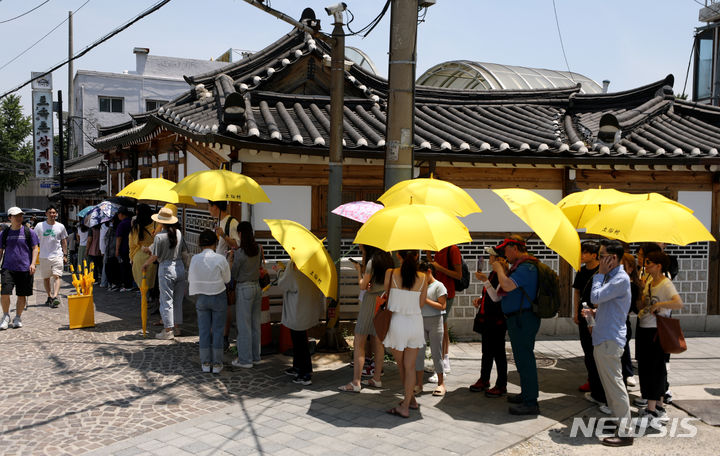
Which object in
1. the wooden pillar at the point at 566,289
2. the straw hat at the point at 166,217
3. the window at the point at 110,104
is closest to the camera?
the straw hat at the point at 166,217

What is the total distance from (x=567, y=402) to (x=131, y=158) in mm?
14736

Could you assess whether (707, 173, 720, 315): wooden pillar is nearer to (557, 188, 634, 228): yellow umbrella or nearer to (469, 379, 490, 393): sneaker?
(557, 188, 634, 228): yellow umbrella

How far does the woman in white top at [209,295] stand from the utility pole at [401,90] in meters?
2.42

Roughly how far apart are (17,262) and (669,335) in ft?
31.8

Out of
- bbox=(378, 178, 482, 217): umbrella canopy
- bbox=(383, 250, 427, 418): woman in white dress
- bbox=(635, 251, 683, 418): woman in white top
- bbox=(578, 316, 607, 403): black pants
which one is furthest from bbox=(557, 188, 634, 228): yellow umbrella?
bbox=(383, 250, 427, 418): woman in white dress

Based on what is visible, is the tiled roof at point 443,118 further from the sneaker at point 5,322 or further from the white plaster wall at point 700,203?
the sneaker at point 5,322

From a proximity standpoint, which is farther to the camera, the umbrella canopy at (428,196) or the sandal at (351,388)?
the umbrella canopy at (428,196)

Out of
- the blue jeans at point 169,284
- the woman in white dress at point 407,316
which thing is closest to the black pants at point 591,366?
the woman in white dress at point 407,316

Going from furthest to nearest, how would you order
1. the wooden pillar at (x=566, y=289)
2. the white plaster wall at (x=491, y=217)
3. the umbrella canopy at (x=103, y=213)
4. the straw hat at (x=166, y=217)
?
1. the umbrella canopy at (x=103, y=213)
2. the wooden pillar at (x=566, y=289)
3. the white plaster wall at (x=491, y=217)
4. the straw hat at (x=166, y=217)

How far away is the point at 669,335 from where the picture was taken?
20.9 ft

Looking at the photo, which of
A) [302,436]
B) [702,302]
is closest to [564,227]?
[302,436]

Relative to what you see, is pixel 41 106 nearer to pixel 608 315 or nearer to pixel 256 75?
pixel 256 75

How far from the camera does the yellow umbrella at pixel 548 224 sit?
6.01m

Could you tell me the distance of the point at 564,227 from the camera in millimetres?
6328
